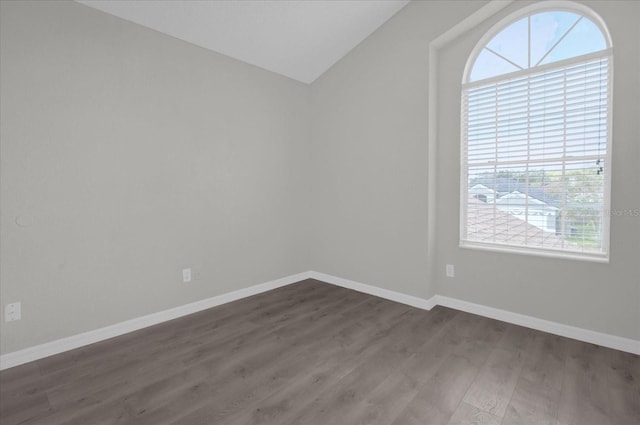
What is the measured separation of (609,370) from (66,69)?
4.50m

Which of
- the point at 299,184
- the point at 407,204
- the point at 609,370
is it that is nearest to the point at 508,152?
the point at 407,204

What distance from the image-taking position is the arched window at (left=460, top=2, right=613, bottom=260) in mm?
2484

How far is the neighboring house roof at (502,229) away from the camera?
8.97 ft

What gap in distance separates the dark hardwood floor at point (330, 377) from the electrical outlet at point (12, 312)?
35 centimetres

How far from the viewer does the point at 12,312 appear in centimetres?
220

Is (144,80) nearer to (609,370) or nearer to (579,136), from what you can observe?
(579,136)

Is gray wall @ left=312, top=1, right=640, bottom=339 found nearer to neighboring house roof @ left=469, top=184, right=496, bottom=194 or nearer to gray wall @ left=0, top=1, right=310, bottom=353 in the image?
neighboring house roof @ left=469, top=184, right=496, bottom=194

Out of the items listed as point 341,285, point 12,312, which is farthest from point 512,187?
point 12,312

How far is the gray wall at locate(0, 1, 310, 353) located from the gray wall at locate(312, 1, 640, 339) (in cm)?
94

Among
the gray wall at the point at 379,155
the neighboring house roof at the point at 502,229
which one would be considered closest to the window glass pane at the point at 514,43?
the gray wall at the point at 379,155

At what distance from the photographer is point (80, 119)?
2.46 meters

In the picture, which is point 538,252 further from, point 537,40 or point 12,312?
point 12,312

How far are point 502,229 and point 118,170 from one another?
3559 mm

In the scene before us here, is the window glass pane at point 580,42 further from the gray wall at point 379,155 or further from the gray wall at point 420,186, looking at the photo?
the gray wall at point 379,155
